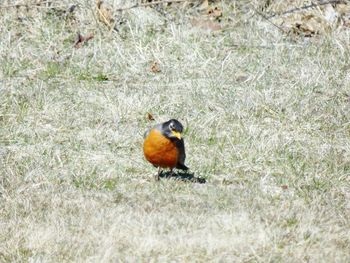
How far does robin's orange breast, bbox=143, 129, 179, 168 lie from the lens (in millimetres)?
6781

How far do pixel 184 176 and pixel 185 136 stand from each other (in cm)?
85

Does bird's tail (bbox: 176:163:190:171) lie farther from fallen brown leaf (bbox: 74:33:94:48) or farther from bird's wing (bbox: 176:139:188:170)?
fallen brown leaf (bbox: 74:33:94:48)

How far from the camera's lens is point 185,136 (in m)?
7.96

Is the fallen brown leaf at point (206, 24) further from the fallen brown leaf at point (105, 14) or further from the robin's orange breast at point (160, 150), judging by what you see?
the robin's orange breast at point (160, 150)

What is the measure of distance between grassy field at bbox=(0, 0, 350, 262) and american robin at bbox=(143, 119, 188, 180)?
0.71 ft

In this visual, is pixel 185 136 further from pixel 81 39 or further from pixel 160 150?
pixel 81 39

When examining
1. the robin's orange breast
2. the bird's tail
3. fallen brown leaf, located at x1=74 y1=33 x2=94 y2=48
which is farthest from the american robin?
fallen brown leaf, located at x1=74 y1=33 x2=94 y2=48

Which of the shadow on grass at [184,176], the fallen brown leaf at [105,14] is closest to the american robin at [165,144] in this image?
the shadow on grass at [184,176]

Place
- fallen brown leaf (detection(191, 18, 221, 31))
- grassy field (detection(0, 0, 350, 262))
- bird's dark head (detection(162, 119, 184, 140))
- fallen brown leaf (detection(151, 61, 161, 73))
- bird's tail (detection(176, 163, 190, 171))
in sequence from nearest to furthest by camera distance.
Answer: grassy field (detection(0, 0, 350, 262))
bird's dark head (detection(162, 119, 184, 140))
bird's tail (detection(176, 163, 190, 171))
fallen brown leaf (detection(151, 61, 161, 73))
fallen brown leaf (detection(191, 18, 221, 31))

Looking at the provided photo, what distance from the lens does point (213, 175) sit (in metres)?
7.18

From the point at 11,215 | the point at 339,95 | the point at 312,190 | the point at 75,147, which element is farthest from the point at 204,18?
the point at 11,215

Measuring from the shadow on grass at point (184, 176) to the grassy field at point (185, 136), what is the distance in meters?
0.09

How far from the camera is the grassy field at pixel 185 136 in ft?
19.0

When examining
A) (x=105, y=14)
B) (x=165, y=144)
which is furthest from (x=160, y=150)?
(x=105, y=14)
